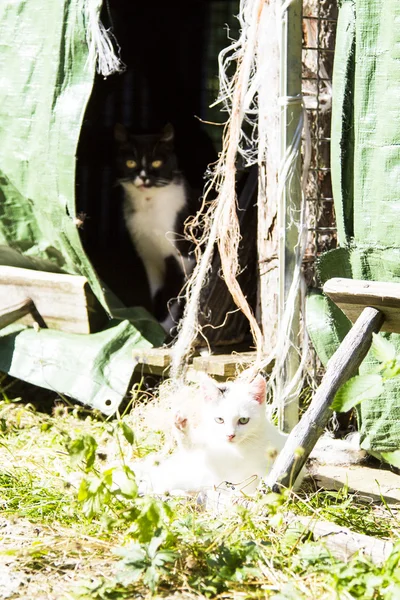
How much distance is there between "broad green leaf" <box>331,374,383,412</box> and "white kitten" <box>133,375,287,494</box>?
0.79 metres

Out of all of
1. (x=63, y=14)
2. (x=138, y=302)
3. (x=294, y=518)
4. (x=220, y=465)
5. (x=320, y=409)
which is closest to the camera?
(x=294, y=518)

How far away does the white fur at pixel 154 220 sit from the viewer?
5.88 m

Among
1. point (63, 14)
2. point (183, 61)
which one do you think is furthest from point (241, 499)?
point (183, 61)

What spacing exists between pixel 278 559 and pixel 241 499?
423 millimetres

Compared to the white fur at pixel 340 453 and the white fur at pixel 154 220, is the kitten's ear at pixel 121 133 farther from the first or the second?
the white fur at pixel 340 453

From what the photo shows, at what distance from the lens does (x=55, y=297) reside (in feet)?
16.6

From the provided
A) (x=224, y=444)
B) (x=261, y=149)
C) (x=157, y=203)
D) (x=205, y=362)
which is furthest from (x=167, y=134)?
(x=224, y=444)

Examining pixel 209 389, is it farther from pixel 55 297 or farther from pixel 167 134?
pixel 167 134

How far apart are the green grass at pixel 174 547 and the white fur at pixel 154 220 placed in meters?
2.76

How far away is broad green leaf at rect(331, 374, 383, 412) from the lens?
2.58 m

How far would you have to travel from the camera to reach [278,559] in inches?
104

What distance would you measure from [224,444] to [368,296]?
0.83 metres

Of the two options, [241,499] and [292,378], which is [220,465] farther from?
[292,378]

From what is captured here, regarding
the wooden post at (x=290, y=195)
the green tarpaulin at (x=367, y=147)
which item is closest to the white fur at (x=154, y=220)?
the wooden post at (x=290, y=195)
